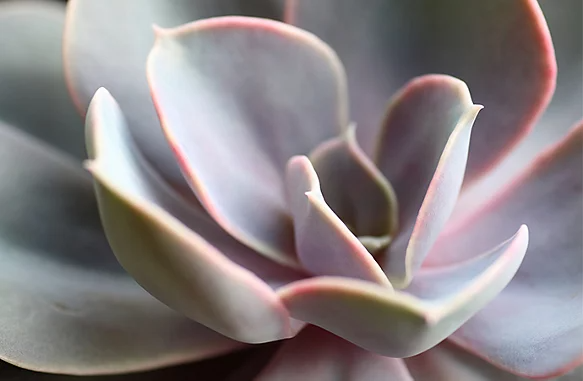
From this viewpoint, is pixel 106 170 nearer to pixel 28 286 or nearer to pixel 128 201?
pixel 128 201

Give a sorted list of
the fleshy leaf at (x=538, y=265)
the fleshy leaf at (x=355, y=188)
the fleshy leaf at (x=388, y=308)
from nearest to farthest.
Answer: the fleshy leaf at (x=388, y=308) < the fleshy leaf at (x=538, y=265) < the fleshy leaf at (x=355, y=188)

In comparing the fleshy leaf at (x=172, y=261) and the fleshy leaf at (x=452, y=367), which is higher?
the fleshy leaf at (x=172, y=261)

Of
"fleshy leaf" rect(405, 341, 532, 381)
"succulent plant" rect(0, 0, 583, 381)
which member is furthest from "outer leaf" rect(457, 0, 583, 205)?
"fleshy leaf" rect(405, 341, 532, 381)

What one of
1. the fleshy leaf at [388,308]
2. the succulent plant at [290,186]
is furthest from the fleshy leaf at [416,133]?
the fleshy leaf at [388,308]

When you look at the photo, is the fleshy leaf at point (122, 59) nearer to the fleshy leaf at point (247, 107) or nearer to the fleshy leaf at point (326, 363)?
the fleshy leaf at point (247, 107)

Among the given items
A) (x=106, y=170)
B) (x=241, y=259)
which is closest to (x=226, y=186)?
(x=241, y=259)

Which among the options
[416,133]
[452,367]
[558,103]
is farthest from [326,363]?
[558,103]

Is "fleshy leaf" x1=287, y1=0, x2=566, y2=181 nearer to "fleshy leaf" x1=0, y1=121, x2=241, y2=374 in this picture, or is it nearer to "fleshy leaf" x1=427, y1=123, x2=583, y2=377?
"fleshy leaf" x1=427, y1=123, x2=583, y2=377
